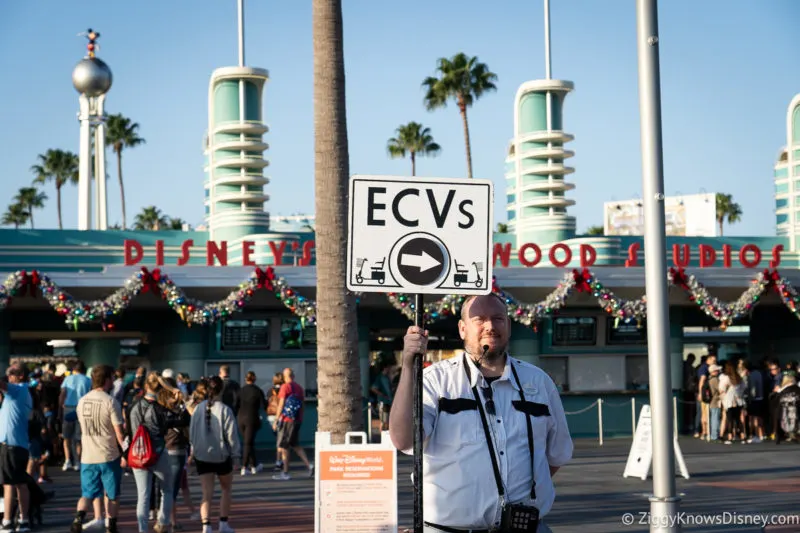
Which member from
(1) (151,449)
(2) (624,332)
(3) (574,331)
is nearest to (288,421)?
(1) (151,449)

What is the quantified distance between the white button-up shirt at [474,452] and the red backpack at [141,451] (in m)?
7.51

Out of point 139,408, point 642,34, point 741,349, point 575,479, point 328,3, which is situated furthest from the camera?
point 741,349

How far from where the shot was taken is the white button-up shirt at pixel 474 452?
19.3 feet

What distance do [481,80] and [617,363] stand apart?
104 ft

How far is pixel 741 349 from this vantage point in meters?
47.0

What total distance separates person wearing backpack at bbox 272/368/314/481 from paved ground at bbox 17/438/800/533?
341 millimetres

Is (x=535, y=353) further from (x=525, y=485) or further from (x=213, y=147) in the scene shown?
(x=525, y=485)

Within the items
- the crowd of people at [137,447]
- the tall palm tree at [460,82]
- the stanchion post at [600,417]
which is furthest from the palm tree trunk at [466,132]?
the crowd of people at [137,447]

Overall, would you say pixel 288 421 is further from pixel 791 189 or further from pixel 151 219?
pixel 151 219

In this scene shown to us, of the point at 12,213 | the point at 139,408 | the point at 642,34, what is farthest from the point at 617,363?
the point at 12,213

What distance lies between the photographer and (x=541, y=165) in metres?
30.1

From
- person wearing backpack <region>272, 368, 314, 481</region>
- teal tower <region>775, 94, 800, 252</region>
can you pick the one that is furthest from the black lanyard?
teal tower <region>775, 94, 800, 252</region>

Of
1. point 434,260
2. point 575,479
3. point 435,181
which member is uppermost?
point 435,181

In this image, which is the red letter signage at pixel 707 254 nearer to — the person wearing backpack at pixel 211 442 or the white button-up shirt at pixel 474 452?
the person wearing backpack at pixel 211 442
